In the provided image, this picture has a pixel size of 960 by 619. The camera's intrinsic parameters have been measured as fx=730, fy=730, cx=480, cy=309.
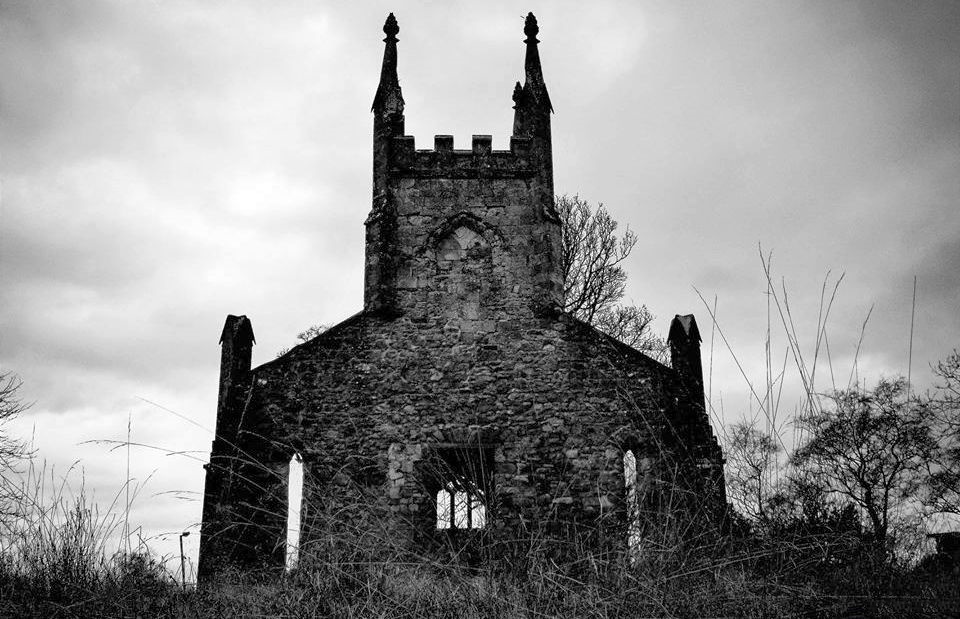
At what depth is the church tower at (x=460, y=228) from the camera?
12.6 m

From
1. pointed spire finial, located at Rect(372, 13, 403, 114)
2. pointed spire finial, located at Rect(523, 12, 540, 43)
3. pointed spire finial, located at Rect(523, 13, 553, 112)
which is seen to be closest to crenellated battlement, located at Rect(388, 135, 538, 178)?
pointed spire finial, located at Rect(372, 13, 403, 114)

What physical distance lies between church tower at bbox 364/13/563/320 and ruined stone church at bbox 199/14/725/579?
0.03 m

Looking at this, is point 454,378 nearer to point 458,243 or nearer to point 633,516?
point 458,243

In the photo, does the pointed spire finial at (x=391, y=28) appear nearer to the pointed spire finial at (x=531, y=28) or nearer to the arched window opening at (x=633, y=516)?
the pointed spire finial at (x=531, y=28)

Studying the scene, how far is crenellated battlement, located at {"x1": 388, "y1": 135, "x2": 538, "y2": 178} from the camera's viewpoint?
13453mm

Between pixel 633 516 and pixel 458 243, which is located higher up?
pixel 458 243

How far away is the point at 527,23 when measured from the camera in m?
15.1

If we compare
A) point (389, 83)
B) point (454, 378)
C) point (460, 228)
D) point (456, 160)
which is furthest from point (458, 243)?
point (389, 83)

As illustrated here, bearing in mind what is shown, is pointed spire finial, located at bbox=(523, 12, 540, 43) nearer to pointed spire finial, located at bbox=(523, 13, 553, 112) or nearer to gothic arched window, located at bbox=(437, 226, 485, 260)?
pointed spire finial, located at bbox=(523, 13, 553, 112)

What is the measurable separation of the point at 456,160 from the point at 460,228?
4.48 ft

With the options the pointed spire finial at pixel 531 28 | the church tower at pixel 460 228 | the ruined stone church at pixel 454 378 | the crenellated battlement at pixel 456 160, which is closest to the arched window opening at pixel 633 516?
the ruined stone church at pixel 454 378

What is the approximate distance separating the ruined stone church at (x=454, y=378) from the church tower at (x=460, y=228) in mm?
26

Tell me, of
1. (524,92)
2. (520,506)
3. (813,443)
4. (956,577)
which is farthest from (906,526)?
(524,92)

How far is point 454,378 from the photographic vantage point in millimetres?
11922
